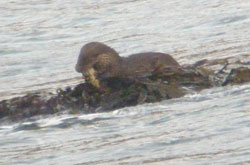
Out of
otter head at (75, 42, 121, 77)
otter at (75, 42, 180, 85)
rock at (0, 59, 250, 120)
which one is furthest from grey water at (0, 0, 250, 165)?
otter head at (75, 42, 121, 77)

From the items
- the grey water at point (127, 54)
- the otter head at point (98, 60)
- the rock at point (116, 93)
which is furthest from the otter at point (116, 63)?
the grey water at point (127, 54)

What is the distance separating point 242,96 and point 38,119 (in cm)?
211

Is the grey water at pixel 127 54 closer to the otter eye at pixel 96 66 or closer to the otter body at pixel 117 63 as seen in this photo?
the otter body at pixel 117 63

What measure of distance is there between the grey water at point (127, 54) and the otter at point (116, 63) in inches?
21.0

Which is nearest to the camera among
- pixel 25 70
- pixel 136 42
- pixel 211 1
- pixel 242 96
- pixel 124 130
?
pixel 124 130

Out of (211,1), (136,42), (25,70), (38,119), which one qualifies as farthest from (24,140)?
(211,1)

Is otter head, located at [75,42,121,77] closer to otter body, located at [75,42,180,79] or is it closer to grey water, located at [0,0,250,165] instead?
otter body, located at [75,42,180,79]

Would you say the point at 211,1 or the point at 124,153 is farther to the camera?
→ the point at 211,1

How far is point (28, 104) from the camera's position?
476 inches

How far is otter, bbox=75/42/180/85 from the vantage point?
481 inches

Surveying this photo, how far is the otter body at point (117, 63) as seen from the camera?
12234mm

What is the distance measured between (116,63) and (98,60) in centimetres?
20

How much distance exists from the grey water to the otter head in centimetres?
77

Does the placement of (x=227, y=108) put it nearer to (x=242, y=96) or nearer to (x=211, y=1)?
(x=242, y=96)
